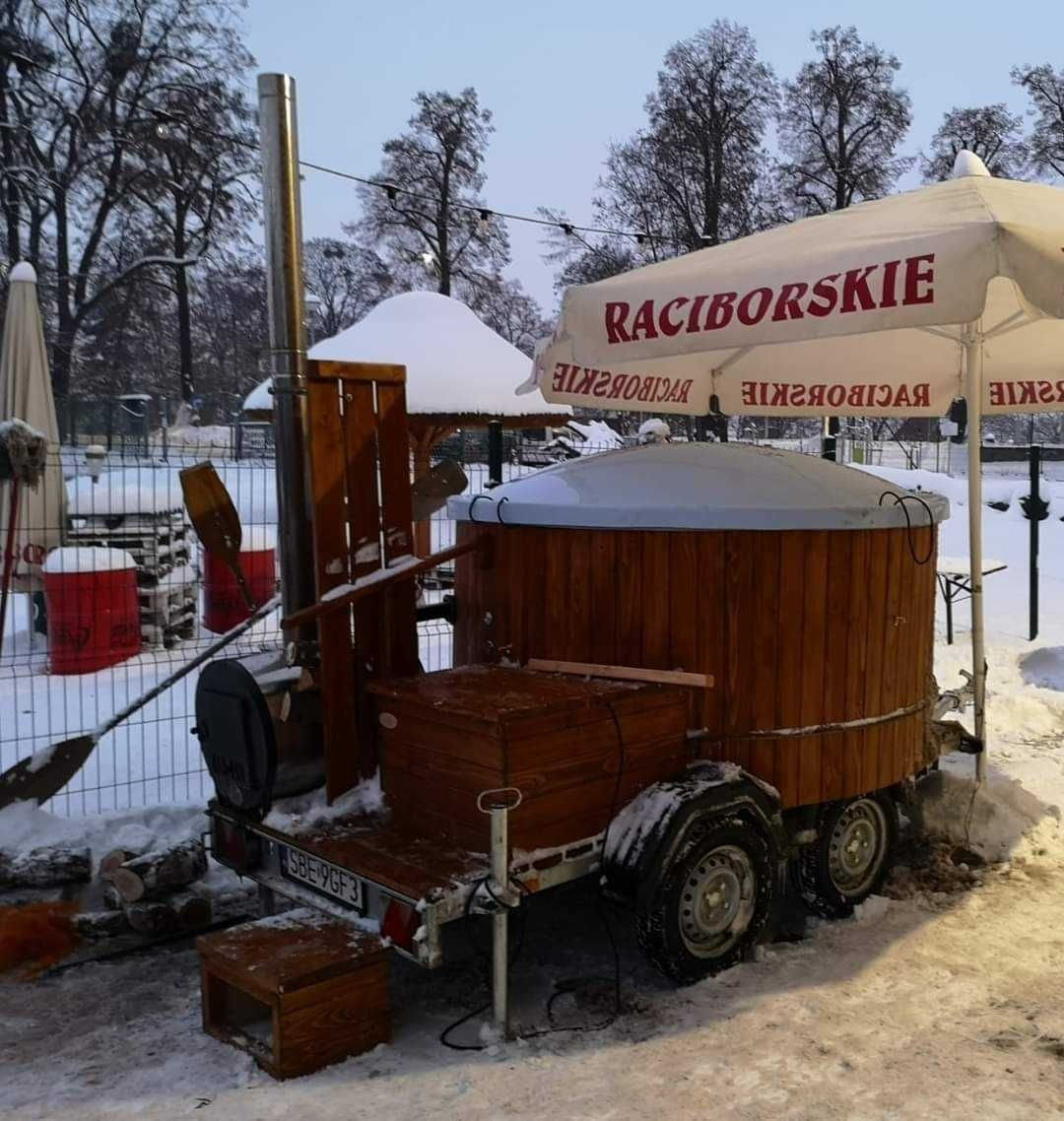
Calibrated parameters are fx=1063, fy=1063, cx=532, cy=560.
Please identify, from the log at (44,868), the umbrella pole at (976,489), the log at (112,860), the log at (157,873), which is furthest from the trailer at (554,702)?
the log at (44,868)

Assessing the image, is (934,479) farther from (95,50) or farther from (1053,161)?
(95,50)

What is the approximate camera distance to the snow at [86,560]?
7777 mm

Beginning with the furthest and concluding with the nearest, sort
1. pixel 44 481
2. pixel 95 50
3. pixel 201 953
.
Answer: pixel 95 50 < pixel 44 481 < pixel 201 953

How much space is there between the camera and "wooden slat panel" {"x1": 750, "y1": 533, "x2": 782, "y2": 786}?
13.4ft

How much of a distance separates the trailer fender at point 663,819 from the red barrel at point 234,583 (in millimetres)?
6159

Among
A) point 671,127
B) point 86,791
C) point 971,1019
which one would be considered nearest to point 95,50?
point 671,127

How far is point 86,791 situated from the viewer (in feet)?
17.8

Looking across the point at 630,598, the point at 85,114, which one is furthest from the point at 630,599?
the point at 85,114

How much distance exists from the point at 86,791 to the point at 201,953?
7.67 ft

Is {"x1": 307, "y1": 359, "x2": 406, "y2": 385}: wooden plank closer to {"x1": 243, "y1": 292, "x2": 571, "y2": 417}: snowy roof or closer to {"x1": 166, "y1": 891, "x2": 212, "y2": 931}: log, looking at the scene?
{"x1": 166, "y1": 891, "x2": 212, "y2": 931}: log

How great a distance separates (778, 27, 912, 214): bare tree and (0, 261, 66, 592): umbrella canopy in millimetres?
26192

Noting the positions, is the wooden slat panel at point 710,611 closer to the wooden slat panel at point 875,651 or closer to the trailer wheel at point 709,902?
the trailer wheel at point 709,902

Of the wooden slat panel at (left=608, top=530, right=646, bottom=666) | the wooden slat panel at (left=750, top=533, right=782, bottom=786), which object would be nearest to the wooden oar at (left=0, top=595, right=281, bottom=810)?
the wooden slat panel at (left=608, top=530, right=646, bottom=666)

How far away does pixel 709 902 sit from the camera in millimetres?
3877
